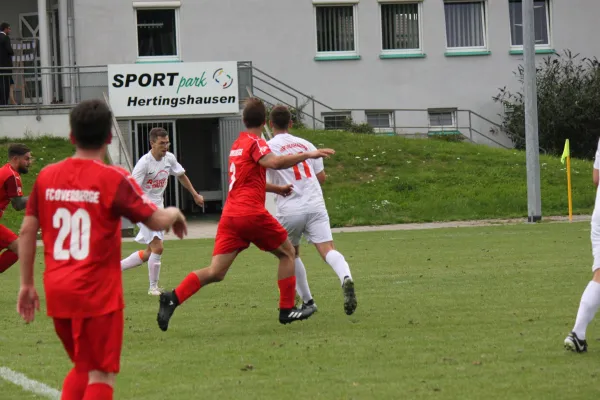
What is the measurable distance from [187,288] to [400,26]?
2753cm

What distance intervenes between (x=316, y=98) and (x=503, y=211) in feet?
32.8

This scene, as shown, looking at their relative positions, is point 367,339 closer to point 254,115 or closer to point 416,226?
point 254,115

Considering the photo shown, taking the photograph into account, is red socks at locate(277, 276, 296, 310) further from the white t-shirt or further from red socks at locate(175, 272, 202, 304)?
the white t-shirt

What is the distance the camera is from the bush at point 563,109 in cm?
3328

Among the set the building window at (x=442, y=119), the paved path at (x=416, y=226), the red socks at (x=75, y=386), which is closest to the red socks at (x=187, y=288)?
the red socks at (x=75, y=386)

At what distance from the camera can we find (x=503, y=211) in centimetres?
2678

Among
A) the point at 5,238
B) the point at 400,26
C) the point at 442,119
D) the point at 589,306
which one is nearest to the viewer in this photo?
the point at 589,306

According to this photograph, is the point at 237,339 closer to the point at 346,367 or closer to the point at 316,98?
the point at 346,367

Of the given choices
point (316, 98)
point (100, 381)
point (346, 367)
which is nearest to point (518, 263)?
point (346, 367)

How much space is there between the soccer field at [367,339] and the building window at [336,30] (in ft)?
66.9

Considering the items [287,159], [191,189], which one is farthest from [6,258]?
[287,159]

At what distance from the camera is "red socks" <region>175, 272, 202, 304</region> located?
9.51m

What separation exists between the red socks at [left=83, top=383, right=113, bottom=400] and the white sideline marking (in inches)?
71.2

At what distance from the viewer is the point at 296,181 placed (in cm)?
1046
